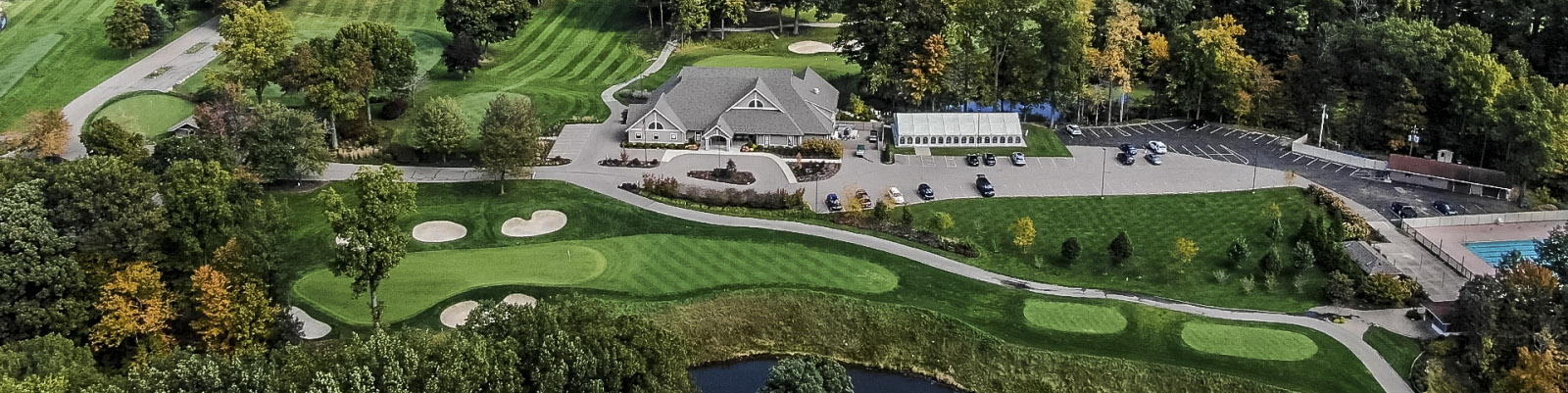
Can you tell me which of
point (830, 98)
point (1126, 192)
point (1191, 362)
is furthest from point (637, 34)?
point (1191, 362)

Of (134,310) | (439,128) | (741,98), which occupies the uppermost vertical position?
(741,98)

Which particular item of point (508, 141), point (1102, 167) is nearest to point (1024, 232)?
point (1102, 167)

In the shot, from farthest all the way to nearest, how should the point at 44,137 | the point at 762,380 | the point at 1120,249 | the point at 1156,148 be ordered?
the point at 1156,148 < the point at 44,137 < the point at 1120,249 < the point at 762,380

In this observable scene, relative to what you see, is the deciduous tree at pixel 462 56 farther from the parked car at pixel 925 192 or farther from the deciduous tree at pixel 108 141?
the parked car at pixel 925 192

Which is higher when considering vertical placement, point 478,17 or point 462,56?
point 478,17

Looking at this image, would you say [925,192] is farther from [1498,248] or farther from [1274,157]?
[1498,248]

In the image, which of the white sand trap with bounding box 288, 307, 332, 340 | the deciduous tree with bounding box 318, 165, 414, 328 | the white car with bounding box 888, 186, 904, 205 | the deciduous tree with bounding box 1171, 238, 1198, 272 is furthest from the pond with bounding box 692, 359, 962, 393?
the white car with bounding box 888, 186, 904, 205
